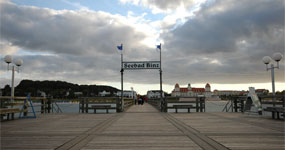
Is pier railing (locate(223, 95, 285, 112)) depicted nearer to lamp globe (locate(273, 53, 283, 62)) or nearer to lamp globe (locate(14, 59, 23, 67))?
lamp globe (locate(273, 53, 283, 62))

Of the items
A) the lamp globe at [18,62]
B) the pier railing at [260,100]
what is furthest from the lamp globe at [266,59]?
the lamp globe at [18,62]

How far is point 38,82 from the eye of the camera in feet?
490

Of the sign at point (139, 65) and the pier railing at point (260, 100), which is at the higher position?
the sign at point (139, 65)

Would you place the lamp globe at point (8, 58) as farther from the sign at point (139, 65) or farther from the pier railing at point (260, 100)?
the pier railing at point (260, 100)

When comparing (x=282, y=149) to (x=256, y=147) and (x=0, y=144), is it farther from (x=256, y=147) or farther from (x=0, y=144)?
(x=0, y=144)

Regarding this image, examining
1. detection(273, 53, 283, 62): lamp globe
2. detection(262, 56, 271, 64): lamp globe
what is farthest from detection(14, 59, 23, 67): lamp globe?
detection(273, 53, 283, 62): lamp globe

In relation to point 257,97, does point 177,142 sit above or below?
below

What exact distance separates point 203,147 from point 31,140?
13.0 ft

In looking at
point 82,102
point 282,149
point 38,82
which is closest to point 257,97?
point 282,149

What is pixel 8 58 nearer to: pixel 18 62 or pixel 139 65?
pixel 18 62

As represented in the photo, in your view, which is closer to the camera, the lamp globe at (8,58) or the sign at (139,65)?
the lamp globe at (8,58)

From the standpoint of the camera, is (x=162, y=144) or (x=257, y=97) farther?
(x=257, y=97)

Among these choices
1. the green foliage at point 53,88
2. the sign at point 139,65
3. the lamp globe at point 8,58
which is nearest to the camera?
the lamp globe at point 8,58

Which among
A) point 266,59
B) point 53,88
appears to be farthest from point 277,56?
point 53,88
